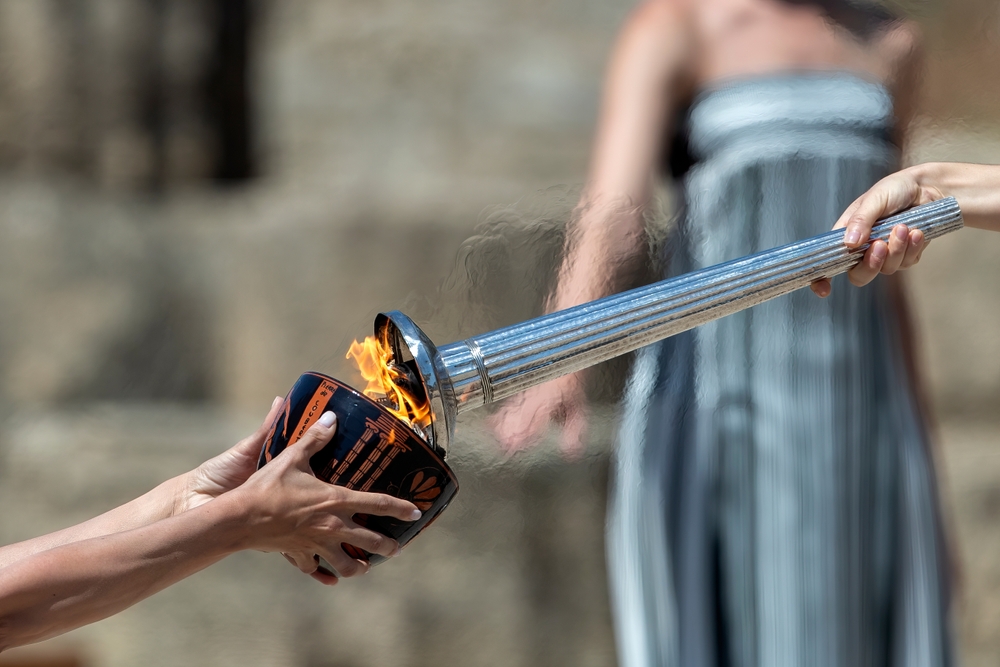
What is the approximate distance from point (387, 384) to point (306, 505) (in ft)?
0.43

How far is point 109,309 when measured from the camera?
180 centimetres

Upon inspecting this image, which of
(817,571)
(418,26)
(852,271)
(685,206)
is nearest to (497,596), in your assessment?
(817,571)

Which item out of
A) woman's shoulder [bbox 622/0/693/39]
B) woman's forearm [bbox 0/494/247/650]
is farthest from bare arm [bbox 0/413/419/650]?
woman's shoulder [bbox 622/0/693/39]

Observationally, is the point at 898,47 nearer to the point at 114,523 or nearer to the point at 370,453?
the point at 370,453

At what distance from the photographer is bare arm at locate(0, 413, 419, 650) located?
0.78 metres

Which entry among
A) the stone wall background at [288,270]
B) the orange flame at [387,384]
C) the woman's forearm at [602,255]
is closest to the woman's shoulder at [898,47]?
the woman's forearm at [602,255]

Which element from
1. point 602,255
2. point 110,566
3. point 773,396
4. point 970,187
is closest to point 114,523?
point 110,566

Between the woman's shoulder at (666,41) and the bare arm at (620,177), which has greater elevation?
the woman's shoulder at (666,41)

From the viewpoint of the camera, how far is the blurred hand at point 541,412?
1.22 metres

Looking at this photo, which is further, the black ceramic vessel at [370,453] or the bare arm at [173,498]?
the bare arm at [173,498]

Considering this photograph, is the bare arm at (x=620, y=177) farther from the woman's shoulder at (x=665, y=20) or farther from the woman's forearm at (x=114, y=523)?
the woman's forearm at (x=114, y=523)

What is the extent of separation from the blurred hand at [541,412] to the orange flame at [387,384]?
37 cm

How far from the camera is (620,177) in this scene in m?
1.20

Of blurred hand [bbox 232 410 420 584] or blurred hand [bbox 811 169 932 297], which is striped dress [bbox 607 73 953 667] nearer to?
blurred hand [bbox 811 169 932 297]
